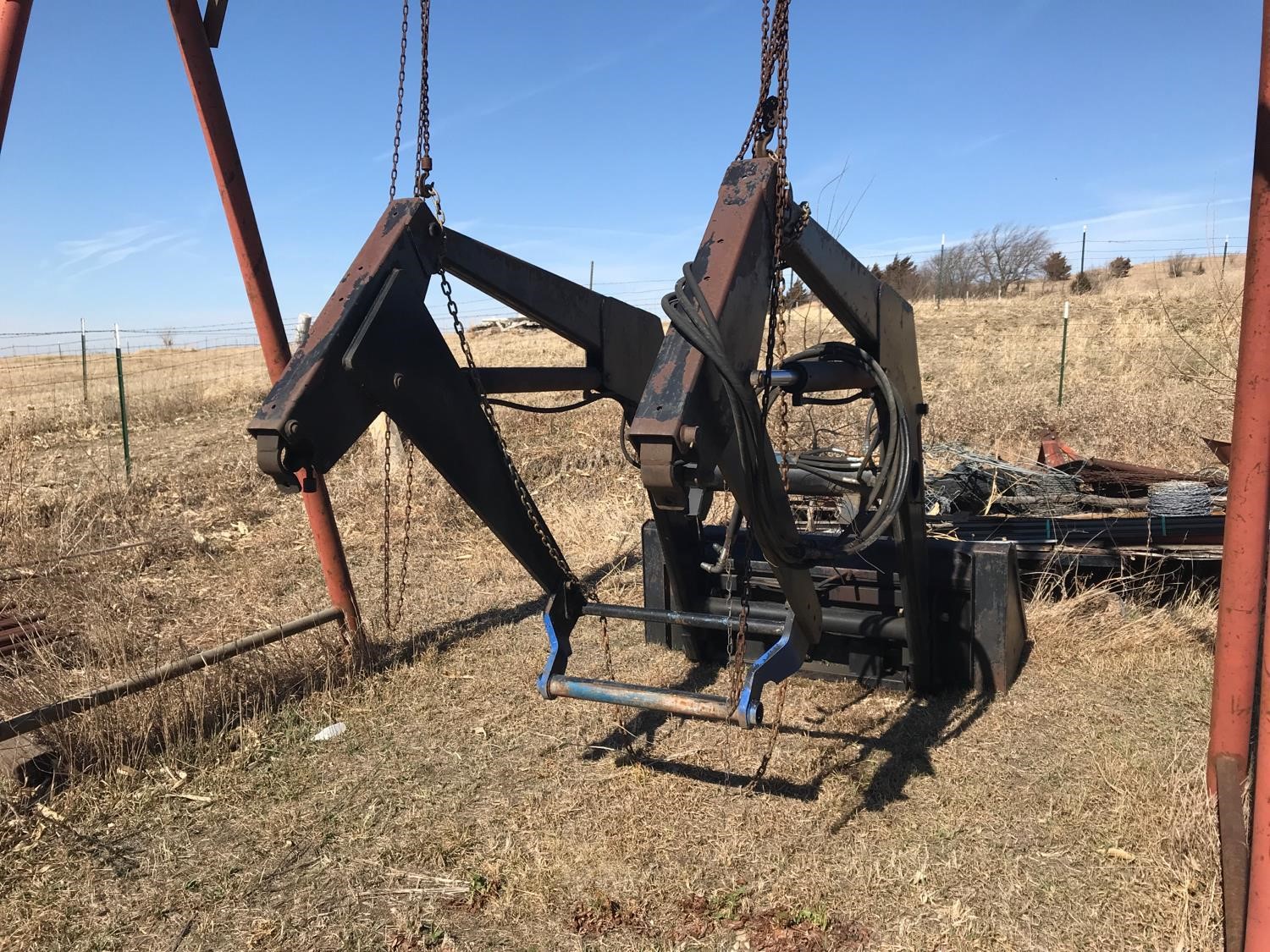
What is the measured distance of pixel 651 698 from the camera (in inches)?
125

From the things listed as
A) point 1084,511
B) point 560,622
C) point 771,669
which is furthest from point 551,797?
point 1084,511

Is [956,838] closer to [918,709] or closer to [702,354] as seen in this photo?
[918,709]

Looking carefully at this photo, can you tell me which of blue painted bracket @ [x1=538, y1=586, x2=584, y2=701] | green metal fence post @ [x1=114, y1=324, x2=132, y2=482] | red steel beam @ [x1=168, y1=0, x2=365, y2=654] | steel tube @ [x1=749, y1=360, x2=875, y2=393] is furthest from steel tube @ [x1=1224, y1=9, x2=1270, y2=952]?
green metal fence post @ [x1=114, y1=324, x2=132, y2=482]

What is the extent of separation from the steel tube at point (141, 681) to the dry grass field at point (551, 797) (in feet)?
0.25

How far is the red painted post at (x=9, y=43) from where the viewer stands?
3.53 metres

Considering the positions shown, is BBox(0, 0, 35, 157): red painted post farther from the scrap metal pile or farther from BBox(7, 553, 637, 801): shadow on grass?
the scrap metal pile

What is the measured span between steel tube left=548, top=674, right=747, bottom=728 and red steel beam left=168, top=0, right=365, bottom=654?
6.24ft

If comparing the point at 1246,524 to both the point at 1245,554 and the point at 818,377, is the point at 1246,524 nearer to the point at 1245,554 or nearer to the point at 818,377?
the point at 1245,554

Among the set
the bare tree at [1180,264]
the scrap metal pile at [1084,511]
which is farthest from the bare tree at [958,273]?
the scrap metal pile at [1084,511]

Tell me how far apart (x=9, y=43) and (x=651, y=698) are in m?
3.61

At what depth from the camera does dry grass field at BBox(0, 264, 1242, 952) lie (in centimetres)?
289

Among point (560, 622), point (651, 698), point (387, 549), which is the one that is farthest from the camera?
point (387, 549)

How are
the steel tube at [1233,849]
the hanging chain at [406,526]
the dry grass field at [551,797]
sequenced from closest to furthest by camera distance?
1. the steel tube at [1233,849]
2. the dry grass field at [551,797]
3. the hanging chain at [406,526]

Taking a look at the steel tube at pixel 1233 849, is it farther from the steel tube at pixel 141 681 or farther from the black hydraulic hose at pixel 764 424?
the steel tube at pixel 141 681
